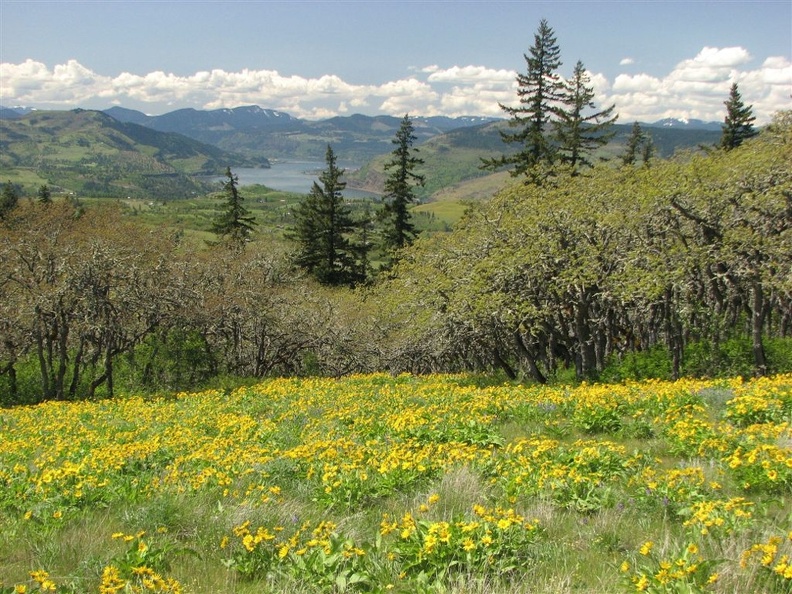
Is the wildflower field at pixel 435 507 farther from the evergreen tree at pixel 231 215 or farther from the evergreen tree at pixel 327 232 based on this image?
the evergreen tree at pixel 231 215

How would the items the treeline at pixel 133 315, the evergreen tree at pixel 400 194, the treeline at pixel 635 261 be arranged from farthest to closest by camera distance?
the evergreen tree at pixel 400 194, the treeline at pixel 133 315, the treeline at pixel 635 261

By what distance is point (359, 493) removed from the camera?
6402 millimetres

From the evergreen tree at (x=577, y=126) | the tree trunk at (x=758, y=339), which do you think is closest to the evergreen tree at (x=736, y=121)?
the evergreen tree at (x=577, y=126)

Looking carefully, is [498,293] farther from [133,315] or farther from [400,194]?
[400,194]

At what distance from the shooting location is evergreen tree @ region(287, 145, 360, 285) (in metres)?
57.4

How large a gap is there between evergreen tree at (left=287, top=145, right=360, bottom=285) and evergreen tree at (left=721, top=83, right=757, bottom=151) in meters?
39.6

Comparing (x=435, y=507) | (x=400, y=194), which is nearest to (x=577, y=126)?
(x=400, y=194)

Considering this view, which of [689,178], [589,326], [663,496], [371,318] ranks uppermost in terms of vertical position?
[689,178]

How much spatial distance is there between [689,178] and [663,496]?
16370 mm

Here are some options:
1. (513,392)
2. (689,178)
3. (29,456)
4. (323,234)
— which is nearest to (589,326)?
(689,178)

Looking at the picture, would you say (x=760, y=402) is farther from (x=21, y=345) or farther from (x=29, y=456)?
(x=21, y=345)

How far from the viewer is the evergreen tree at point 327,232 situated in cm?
5738

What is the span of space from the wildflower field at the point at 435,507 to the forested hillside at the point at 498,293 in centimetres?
900

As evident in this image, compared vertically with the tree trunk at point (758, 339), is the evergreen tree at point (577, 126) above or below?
above
